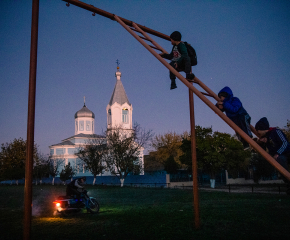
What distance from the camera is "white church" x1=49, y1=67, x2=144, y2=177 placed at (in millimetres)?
62031

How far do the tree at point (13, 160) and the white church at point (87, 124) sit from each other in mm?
8565

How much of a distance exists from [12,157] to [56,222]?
5791 cm

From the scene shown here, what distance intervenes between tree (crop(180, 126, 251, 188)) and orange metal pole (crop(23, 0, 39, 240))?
32.3 meters

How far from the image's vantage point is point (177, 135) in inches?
2773

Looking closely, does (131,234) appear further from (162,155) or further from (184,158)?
(162,155)

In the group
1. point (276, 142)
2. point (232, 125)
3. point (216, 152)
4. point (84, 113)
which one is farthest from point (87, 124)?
point (232, 125)

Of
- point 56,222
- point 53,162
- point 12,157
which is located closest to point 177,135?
point 53,162

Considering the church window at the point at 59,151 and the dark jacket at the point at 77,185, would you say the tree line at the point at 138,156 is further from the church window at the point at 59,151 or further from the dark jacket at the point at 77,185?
the dark jacket at the point at 77,185

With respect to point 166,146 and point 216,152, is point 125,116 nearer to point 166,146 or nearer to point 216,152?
point 166,146

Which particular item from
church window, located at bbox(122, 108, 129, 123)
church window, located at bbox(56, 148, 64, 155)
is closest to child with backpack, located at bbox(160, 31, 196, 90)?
church window, located at bbox(122, 108, 129, 123)

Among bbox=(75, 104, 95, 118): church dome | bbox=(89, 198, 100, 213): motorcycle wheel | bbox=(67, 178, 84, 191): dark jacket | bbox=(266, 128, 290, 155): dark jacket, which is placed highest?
bbox=(75, 104, 95, 118): church dome

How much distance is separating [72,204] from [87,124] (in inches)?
2556

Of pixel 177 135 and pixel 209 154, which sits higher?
pixel 177 135

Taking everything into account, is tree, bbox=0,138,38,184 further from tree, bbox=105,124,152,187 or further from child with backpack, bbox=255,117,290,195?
child with backpack, bbox=255,117,290,195
